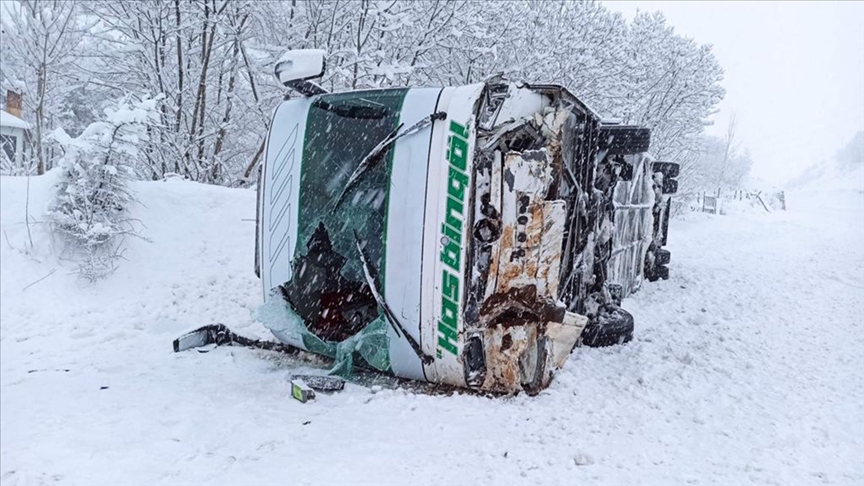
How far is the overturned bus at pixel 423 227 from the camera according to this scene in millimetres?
3396

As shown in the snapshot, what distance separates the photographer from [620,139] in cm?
558

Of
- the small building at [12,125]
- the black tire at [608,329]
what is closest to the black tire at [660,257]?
the black tire at [608,329]

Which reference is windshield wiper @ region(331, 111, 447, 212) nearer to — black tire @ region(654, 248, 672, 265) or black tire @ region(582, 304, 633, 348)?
black tire @ region(582, 304, 633, 348)

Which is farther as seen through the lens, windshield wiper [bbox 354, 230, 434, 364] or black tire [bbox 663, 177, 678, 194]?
black tire [bbox 663, 177, 678, 194]

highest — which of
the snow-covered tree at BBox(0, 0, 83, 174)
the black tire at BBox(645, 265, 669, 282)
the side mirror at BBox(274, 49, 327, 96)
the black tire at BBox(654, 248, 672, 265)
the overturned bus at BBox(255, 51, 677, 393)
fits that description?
the snow-covered tree at BBox(0, 0, 83, 174)

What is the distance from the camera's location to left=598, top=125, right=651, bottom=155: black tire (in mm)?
5562

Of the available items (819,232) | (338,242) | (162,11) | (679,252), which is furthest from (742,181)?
(338,242)

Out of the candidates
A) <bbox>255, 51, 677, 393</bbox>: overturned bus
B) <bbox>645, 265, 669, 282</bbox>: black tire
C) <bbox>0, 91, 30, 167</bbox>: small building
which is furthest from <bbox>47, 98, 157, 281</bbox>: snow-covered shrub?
<bbox>0, 91, 30, 167</bbox>: small building

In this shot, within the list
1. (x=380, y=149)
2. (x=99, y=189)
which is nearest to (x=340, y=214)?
(x=380, y=149)

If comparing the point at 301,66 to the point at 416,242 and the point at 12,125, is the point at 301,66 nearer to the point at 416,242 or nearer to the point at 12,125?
the point at 416,242

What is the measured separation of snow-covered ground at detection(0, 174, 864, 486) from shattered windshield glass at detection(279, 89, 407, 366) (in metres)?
0.50

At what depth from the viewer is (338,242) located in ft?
12.7

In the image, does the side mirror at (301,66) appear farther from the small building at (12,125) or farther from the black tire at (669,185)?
the small building at (12,125)

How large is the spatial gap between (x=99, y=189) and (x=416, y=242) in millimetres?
3913
